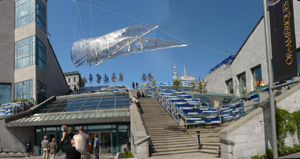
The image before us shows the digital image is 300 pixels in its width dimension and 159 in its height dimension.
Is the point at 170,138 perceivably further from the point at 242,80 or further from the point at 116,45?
the point at 116,45

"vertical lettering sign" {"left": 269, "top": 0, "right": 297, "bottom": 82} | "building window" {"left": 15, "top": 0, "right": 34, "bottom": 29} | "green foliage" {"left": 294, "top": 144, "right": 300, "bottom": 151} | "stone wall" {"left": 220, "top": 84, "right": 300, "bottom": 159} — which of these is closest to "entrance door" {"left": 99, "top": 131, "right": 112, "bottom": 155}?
"stone wall" {"left": 220, "top": 84, "right": 300, "bottom": 159}

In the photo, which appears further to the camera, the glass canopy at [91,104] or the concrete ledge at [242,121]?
the glass canopy at [91,104]

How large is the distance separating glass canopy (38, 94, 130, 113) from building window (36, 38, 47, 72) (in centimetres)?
603

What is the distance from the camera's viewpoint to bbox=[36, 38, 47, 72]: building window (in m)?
34.4

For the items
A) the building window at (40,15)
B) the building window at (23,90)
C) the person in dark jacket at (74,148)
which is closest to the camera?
the person in dark jacket at (74,148)

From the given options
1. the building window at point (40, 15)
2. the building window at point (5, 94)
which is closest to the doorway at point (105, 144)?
the building window at point (5, 94)

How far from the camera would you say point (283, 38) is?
37.1 ft

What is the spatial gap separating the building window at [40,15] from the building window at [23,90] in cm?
855

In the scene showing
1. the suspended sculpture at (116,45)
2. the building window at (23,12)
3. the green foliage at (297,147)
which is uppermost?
the building window at (23,12)

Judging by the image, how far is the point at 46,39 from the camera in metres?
38.4

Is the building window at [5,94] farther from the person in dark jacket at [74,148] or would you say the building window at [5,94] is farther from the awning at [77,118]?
the person in dark jacket at [74,148]

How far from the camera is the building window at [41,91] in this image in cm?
3340

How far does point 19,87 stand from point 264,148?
101 feet

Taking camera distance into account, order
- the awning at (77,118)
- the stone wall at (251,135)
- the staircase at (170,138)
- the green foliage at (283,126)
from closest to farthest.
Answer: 1. the stone wall at (251,135)
2. the green foliage at (283,126)
3. the staircase at (170,138)
4. the awning at (77,118)
